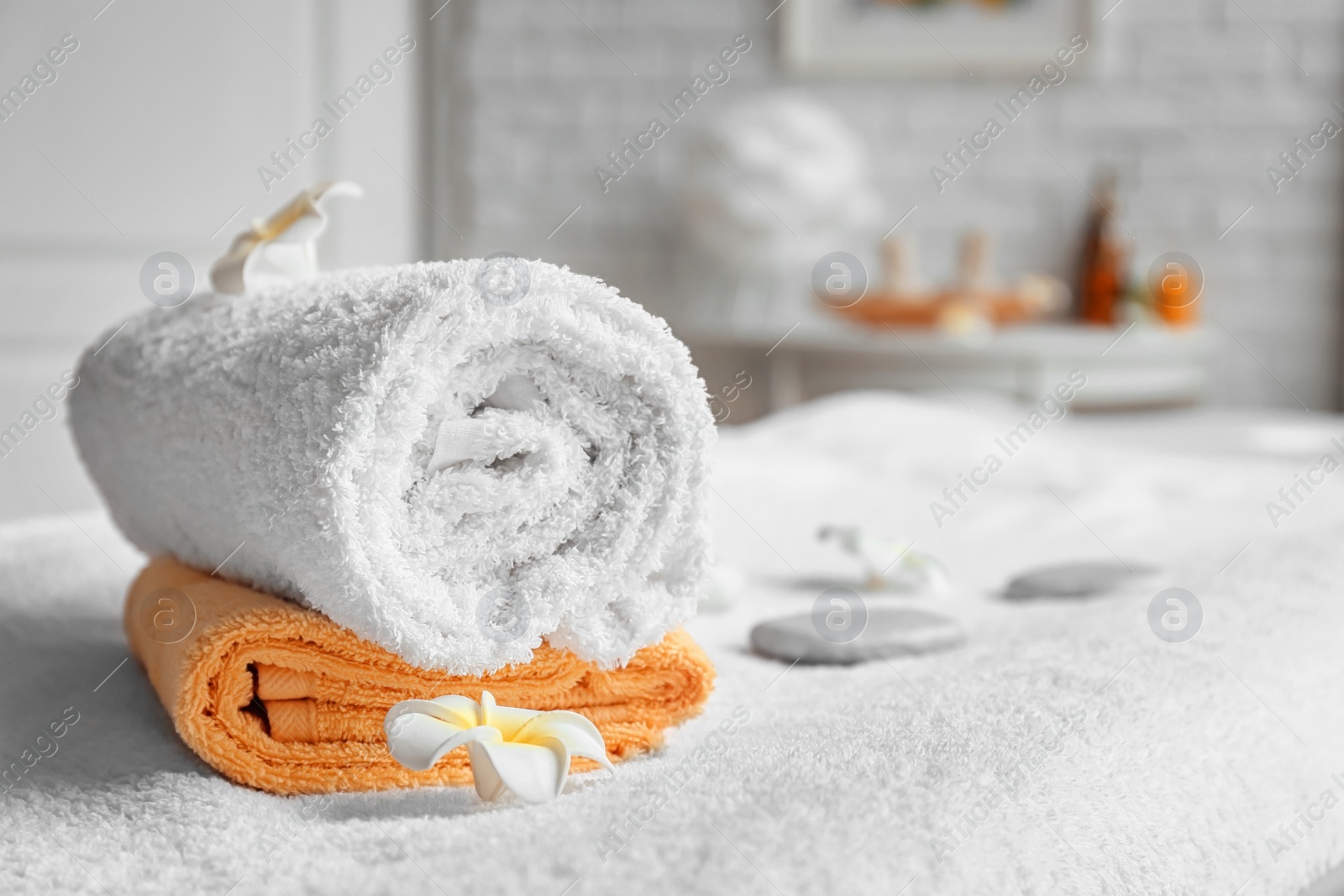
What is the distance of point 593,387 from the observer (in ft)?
1.82

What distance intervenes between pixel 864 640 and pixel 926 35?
240 cm

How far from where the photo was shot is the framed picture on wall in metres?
2.81

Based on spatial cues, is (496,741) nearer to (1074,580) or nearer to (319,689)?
(319,689)

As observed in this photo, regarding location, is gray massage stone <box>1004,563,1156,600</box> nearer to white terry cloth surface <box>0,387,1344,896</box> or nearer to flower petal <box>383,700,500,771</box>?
white terry cloth surface <box>0,387,1344,896</box>

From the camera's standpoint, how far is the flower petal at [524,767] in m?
0.50

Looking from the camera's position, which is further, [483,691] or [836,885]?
[483,691]

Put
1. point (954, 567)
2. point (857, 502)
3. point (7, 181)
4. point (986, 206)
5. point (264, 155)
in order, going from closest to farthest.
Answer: point (954, 567)
point (857, 502)
point (7, 181)
point (264, 155)
point (986, 206)

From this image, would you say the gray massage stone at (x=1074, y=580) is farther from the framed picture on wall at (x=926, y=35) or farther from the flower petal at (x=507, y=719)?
the framed picture on wall at (x=926, y=35)

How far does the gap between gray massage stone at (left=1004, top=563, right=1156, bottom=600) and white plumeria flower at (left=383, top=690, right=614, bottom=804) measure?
1.69 feet

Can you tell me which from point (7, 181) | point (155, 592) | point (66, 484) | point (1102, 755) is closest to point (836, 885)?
point (1102, 755)

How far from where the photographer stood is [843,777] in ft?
1.61

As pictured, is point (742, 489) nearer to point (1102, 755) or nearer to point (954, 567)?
point (954, 567)

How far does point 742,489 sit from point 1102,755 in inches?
28.9

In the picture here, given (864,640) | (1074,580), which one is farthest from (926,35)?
(864,640)
